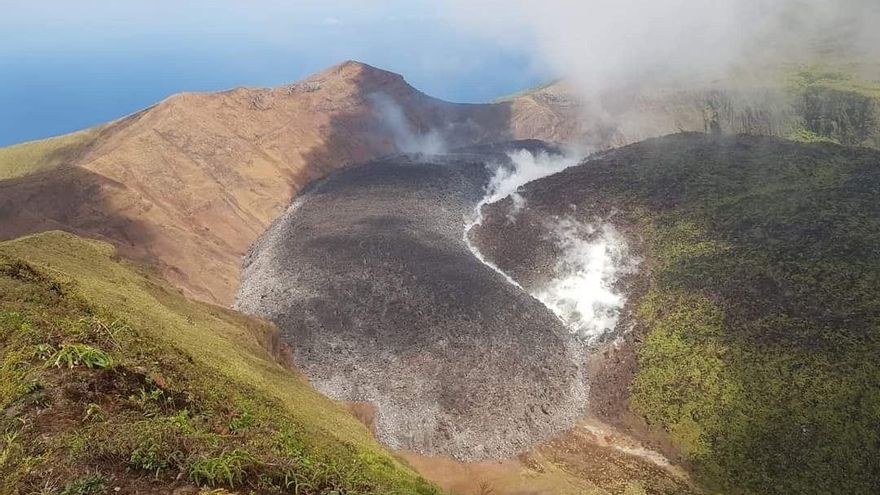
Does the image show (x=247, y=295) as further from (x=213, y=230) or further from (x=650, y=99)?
(x=650, y=99)

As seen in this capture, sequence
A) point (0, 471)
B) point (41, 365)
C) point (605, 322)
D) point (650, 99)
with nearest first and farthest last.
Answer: point (0, 471), point (41, 365), point (605, 322), point (650, 99)

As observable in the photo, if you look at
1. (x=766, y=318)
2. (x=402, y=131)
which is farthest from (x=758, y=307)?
(x=402, y=131)

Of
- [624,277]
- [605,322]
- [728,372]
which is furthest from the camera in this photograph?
[624,277]

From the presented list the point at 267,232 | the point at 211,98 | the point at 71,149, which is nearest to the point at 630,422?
the point at 267,232

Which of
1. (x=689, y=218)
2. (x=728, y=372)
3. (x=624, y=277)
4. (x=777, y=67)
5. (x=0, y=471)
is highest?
(x=777, y=67)

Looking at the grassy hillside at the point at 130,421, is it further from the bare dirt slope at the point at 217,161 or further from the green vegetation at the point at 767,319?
the bare dirt slope at the point at 217,161

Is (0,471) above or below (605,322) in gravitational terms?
below

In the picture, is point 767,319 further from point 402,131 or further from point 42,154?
point 42,154

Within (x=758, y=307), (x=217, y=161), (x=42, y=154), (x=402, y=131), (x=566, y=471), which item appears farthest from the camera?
(x=402, y=131)
